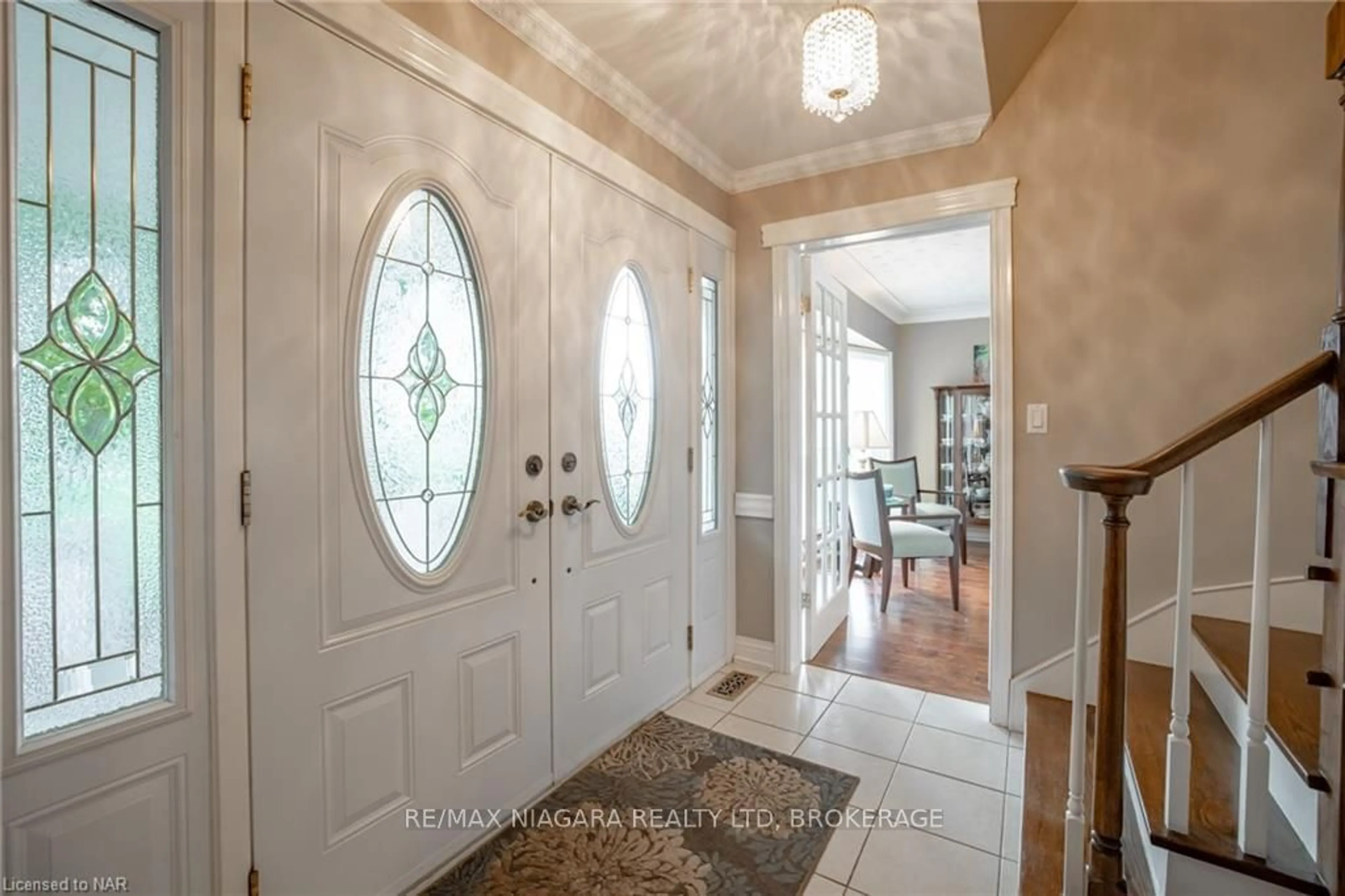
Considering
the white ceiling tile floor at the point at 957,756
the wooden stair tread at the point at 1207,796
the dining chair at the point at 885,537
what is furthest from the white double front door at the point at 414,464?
the dining chair at the point at 885,537

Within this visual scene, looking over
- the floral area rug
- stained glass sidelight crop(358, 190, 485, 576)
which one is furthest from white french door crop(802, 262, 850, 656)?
stained glass sidelight crop(358, 190, 485, 576)

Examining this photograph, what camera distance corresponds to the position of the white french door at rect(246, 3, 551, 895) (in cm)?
131

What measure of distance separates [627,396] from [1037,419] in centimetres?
165

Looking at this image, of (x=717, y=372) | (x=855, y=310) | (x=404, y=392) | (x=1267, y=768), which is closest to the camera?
(x=1267, y=768)

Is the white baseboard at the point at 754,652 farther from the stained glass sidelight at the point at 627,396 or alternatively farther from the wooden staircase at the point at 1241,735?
the wooden staircase at the point at 1241,735

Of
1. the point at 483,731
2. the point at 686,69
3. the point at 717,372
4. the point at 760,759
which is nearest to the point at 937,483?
the point at 717,372

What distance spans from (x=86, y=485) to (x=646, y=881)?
1600 millimetres

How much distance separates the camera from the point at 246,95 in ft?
4.08

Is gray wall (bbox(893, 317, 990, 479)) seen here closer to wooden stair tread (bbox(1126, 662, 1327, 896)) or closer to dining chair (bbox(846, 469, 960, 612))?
dining chair (bbox(846, 469, 960, 612))

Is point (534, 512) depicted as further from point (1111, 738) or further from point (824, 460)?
point (824, 460)

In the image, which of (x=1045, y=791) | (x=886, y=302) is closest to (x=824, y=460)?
(x=1045, y=791)

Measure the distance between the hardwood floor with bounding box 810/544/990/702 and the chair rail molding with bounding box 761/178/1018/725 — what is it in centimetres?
35

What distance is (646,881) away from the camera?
165 centimetres

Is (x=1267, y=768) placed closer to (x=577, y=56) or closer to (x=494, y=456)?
(x=494, y=456)
